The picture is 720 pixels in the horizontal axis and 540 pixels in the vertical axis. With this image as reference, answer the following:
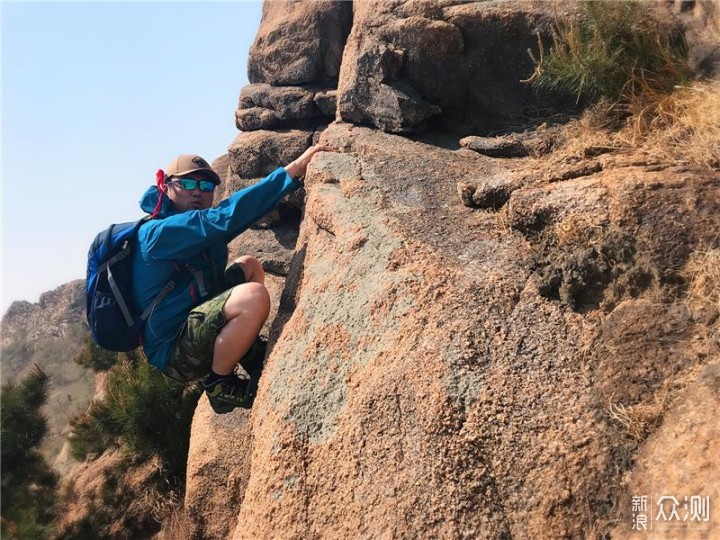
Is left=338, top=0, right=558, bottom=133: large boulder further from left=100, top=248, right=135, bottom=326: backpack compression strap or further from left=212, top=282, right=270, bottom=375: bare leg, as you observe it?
left=100, top=248, right=135, bottom=326: backpack compression strap

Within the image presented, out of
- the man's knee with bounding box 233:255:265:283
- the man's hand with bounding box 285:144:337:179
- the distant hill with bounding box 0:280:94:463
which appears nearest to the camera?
the man's hand with bounding box 285:144:337:179

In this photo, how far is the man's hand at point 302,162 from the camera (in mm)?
5043

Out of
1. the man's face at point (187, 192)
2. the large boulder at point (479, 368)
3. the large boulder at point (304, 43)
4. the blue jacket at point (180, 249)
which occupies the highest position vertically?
the large boulder at point (304, 43)

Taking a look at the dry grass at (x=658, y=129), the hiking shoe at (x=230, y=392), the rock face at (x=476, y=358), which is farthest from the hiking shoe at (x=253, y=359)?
the dry grass at (x=658, y=129)

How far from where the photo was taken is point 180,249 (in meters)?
4.43

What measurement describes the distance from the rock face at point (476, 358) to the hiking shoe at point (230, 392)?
39 cm

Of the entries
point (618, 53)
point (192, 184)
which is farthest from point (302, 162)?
point (618, 53)

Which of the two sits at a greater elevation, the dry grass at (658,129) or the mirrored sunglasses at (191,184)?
the mirrored sunglasses at (191,184)

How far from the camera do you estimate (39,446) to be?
26.7 ft

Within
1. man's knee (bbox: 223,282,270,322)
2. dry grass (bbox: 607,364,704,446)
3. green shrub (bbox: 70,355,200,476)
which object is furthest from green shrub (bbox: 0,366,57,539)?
dry grass (bbox: 607,364,704,446)

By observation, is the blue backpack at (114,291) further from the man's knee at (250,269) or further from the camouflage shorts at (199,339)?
the man's knee at (250,269)

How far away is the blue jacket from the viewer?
4.43m

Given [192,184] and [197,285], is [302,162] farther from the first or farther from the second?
[197,285]

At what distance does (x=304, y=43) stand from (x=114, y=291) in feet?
14.2
